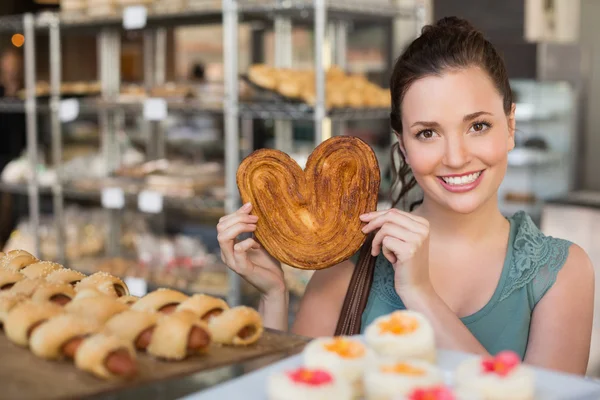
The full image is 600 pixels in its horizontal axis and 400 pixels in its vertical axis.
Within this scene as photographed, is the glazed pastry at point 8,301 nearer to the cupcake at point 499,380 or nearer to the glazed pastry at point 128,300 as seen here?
the glazed pastry at point 128,300

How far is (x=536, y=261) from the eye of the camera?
1.57 metres

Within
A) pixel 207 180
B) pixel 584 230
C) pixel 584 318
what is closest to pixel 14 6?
pixel 207 180

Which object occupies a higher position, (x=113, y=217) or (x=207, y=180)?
(x=207, y=180)

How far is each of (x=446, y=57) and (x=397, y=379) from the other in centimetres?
92

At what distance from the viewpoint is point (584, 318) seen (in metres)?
1.52

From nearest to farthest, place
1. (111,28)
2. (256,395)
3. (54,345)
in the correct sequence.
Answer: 1. (256,395)
2. (54,345)
3. (111,28)

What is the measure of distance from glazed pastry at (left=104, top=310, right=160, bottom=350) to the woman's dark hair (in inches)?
31.4

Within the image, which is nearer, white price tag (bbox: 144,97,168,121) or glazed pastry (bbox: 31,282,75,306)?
glazed pastry (bbox: 31,282,75,306)

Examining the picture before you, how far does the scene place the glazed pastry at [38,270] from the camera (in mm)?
1300

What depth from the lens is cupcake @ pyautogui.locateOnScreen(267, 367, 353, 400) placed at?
756 millimetres

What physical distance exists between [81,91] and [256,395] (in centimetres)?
421

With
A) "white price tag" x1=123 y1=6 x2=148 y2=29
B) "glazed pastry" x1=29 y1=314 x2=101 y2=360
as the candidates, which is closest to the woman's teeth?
"glazed pastry" x1=29 y1=314 x2=101 y2=360

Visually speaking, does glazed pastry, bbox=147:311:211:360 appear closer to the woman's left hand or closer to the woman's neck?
the woman's left hand

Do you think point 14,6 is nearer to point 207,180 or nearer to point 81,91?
point 81,91
